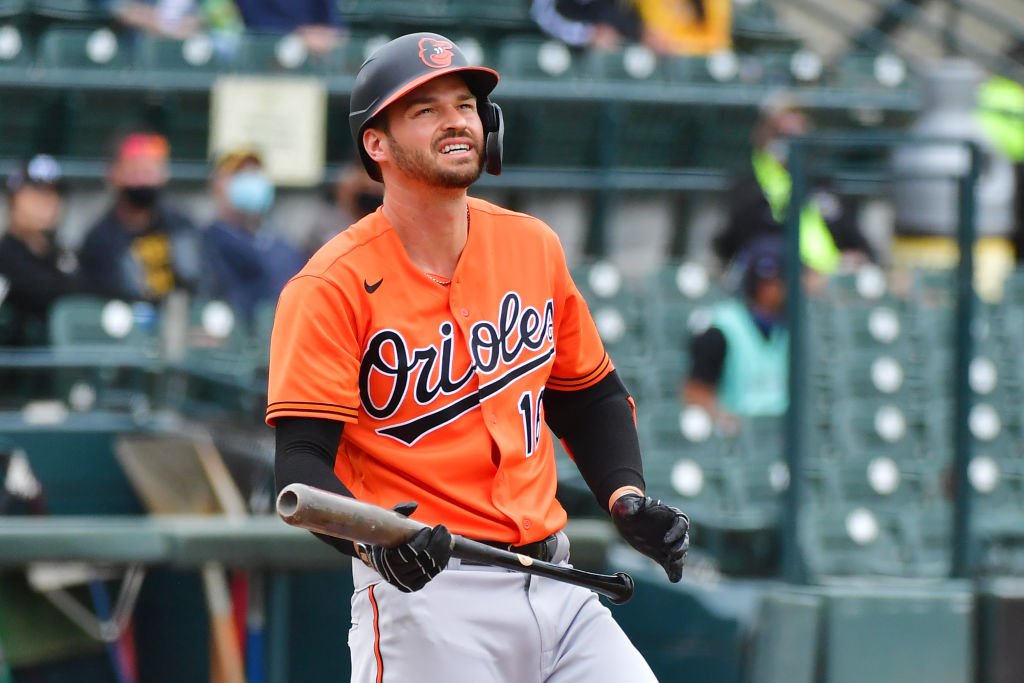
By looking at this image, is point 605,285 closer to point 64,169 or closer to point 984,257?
point 984,257

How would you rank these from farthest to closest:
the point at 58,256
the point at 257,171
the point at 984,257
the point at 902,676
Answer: the point at 984,257, the point at 257,171, the point at 58,256, the point at 902,676

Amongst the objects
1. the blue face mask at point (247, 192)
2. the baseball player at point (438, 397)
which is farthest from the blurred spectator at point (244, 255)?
the baseball player at point (438, 397)

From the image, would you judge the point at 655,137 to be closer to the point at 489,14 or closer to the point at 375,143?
the point at 489,14

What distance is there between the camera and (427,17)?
10844 millimetres

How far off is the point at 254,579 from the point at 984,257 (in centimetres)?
562

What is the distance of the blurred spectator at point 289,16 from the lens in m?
9.88

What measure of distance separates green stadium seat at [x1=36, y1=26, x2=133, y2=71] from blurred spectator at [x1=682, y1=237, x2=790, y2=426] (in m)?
4.25

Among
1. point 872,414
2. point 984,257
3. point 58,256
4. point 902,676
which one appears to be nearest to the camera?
point 902,676

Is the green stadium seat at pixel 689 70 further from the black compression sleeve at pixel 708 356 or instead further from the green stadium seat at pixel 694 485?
the green stadium seat at pixel 694 485

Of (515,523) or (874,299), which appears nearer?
(515,523)

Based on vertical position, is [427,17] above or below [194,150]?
above

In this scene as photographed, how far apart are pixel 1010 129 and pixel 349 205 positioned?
4480 mm

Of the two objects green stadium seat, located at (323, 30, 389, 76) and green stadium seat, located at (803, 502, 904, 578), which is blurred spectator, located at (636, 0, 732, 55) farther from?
green stadium seat, located at (803, 502, 904, 578)

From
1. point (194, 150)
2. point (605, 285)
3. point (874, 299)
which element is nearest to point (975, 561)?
point (874, 299)
